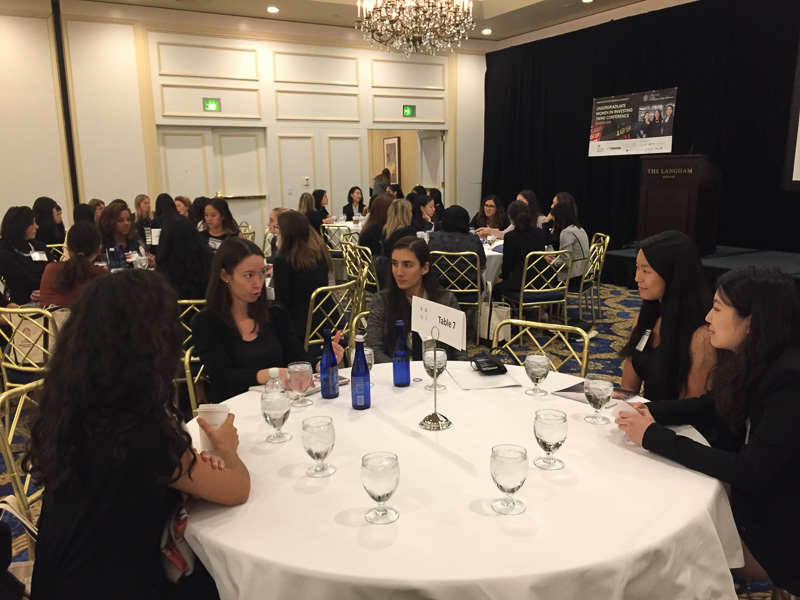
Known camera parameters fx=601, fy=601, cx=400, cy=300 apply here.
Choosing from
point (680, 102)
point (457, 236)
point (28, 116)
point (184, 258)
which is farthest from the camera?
point (680, 102)

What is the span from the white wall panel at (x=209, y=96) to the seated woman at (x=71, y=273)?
5370 millimetres

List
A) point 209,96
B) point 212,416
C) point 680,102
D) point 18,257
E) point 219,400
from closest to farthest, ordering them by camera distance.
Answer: point 212,416 → point 219,400 → point 18,257 → point 680,102 → point 209,96

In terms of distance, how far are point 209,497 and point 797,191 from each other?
25.3 feet

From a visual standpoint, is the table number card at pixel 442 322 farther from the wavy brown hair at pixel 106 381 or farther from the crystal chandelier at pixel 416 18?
the crystal chandelier at pixel 416 18

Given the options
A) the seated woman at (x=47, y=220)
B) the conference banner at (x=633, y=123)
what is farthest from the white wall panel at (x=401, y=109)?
the seated woman at (x=47, y=220)

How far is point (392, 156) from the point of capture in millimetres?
13469

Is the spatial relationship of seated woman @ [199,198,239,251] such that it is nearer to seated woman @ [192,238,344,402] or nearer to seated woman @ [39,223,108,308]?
seated woman @ [39,223,108,308]

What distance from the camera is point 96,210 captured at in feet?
23.8

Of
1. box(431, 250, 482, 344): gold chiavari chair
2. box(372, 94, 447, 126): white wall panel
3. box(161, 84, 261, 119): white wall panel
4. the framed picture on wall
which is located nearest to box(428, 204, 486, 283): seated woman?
box(431, 250, 482, 344): gold chiavari chair

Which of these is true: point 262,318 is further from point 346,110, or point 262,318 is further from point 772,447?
point 346,110

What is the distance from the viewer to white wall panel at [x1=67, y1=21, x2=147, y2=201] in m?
8.02

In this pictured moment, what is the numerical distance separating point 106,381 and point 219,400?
1.22 meters

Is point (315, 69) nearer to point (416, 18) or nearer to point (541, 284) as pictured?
point (416, 18)

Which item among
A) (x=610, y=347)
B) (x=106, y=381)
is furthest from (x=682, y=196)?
(x=106, y=381)
